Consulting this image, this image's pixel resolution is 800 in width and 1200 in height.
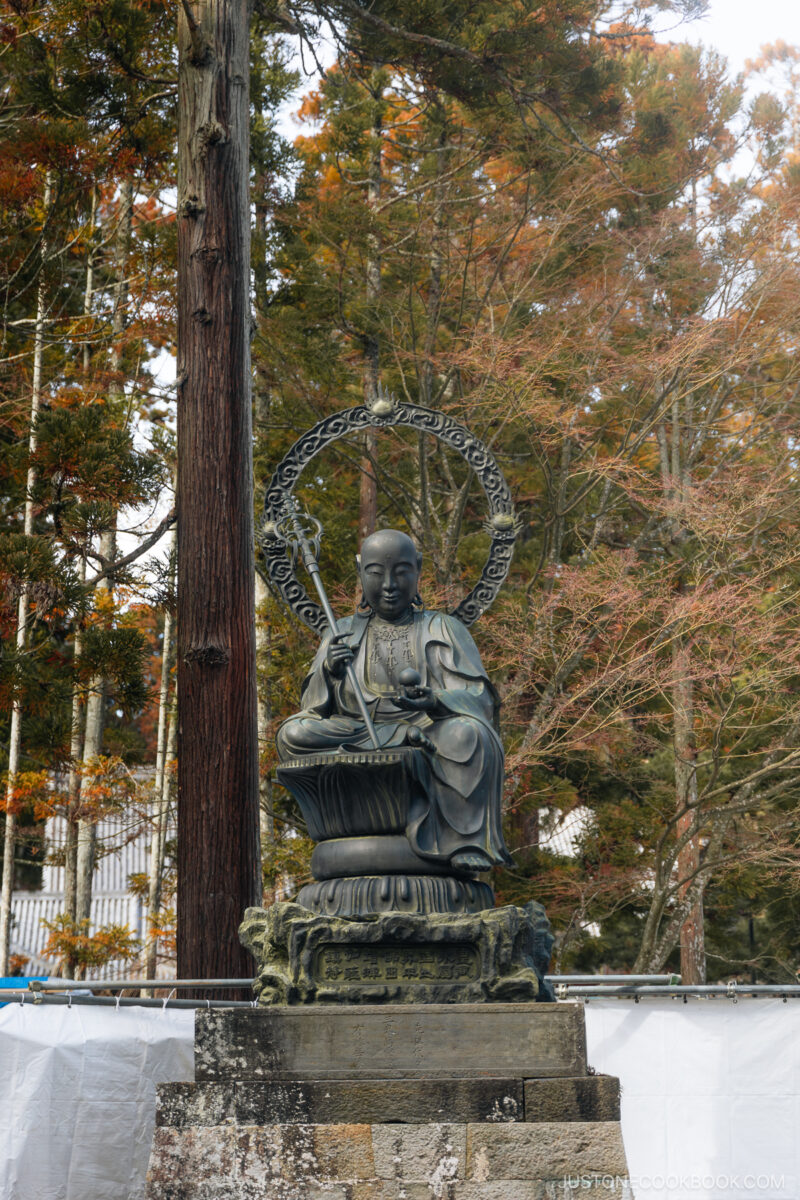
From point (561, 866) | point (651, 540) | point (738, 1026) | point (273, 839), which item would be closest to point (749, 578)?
point (651, 540)

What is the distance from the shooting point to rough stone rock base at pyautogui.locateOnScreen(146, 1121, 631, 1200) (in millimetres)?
4594

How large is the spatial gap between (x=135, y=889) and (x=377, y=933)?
30.9 ft

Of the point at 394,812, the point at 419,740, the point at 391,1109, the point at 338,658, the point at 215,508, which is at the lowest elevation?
the point at 391,1109

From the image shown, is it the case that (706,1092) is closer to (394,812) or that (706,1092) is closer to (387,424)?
(394,812)

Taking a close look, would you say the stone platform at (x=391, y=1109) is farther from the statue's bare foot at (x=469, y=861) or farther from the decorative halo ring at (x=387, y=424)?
the decorative halo ring at (x=387, y=424)

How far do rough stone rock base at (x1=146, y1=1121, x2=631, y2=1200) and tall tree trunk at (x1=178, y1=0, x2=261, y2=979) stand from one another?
7.38ft

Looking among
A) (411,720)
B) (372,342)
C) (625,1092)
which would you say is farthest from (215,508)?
(372,342)

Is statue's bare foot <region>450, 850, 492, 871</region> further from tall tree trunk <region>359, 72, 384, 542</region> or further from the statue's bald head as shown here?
tall tree trunk <region>359, 72, 384, 542</region>

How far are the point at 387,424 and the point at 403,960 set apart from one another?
8.44 feet

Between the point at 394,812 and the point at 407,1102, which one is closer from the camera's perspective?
the point at 407,1102

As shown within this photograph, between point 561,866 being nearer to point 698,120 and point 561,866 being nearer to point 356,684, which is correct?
point 356,684

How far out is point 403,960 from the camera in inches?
203

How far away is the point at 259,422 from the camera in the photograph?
43.0 ft

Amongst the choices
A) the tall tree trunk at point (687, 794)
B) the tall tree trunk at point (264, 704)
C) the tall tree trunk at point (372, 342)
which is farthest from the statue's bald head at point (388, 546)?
the tall tree trunk at point (264, 704)
